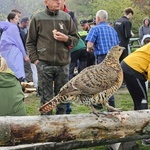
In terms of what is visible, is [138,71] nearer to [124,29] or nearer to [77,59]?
[77,59]

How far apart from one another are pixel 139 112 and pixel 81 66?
6.17m

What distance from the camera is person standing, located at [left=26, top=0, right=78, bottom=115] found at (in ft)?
18.1

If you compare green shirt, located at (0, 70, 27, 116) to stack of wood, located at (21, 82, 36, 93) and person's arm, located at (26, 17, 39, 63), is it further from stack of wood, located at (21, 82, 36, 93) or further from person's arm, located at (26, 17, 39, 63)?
stack of wood, located at (21, 82, 36, 93)

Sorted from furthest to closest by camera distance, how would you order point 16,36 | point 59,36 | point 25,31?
1. point 25,31
2. point 16,36
3. point 59,36

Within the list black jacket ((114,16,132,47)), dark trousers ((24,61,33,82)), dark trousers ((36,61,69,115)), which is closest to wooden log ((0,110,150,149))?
dark trousers ((36,61,69,115))

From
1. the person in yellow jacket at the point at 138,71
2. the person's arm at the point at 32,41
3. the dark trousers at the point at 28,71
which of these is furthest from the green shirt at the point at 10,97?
the dark trousers at the point at 28,71

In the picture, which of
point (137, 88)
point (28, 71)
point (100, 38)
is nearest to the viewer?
point (137, 88)

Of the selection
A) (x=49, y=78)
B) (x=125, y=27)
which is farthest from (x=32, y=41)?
(x=125, y=27)

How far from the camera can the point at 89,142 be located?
3.96 metres

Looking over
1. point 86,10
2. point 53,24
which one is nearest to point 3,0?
point 86,10

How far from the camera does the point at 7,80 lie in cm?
461

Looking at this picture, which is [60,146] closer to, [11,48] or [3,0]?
[11,48]

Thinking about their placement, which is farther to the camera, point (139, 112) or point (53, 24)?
point (53, 24)

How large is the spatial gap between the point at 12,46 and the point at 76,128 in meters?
6.14
